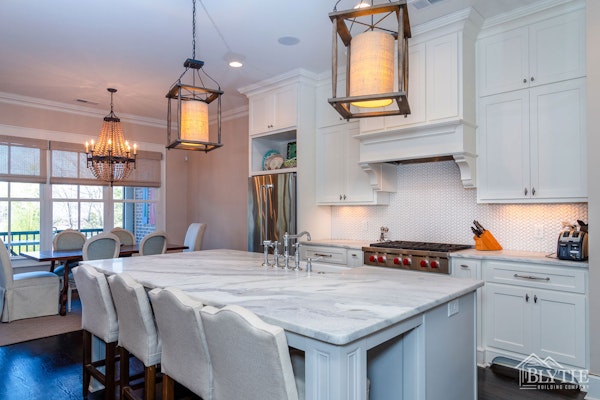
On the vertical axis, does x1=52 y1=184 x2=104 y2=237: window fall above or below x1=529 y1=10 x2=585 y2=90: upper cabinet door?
below

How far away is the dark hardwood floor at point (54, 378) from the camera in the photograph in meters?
2.79

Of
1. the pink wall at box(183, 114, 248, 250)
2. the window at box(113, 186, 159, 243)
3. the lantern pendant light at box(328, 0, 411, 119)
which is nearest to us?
the lantern pendant light at box(328, 0, 411, 119)

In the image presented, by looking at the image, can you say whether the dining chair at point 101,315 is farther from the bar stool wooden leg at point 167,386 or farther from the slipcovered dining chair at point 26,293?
the slipcovered dining chair at point 26,293

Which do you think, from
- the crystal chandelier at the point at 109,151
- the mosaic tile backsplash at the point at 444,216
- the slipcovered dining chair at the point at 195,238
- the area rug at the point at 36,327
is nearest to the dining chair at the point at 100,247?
the area rug at the point at 36,327

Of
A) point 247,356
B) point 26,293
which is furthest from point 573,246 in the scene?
point 26,293

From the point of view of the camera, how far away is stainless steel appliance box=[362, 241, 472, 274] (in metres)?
3.48

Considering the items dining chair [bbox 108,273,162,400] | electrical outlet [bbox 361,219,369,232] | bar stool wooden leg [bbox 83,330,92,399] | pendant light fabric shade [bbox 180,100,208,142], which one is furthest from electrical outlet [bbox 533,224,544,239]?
bar stool wooden leg [bbox 83,330,92,399]

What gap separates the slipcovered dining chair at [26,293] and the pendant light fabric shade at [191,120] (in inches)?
125

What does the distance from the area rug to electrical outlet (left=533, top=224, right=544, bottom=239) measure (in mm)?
4661

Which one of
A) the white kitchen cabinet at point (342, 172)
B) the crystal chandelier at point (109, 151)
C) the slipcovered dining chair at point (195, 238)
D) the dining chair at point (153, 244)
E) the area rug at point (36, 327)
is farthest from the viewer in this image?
the slipcovered dining chair at point (195, 238)

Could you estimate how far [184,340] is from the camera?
1.75 meters

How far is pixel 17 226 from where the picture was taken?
586 cm

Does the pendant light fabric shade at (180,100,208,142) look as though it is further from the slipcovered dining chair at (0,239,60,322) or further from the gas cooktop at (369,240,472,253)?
the slipcovered dining chair at (0,239,60,322)

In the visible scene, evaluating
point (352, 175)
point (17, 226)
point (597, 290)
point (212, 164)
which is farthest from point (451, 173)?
point (17, 226)
